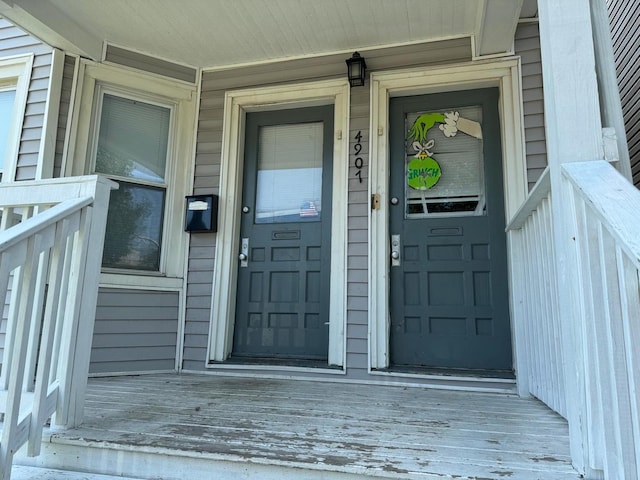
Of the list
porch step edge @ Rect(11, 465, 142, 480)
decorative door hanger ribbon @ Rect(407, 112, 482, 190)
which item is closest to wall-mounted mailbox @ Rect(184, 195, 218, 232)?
decorative door hanger ribbon @ Rect(407, 112, 482, 190)

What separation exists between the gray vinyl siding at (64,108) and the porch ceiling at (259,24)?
0.40 ft

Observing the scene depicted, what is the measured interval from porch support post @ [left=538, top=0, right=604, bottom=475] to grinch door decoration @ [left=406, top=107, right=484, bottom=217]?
1.55 metres

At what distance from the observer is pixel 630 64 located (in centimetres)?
356

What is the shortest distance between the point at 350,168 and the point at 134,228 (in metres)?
1.70

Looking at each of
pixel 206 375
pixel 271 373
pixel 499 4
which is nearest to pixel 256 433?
pixel 271 373

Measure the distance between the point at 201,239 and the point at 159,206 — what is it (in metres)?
0.44

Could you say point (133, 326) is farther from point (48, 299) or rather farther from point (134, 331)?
point (48, 299)

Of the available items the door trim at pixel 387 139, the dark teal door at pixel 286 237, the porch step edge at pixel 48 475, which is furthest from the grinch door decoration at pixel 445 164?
the porch step edge at pixel 48 475

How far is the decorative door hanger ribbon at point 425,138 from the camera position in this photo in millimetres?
3012

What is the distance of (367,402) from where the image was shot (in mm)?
2150

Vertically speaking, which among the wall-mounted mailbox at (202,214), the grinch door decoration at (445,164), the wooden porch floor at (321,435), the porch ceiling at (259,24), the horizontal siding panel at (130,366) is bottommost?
the wooden porch floor at (321,435)

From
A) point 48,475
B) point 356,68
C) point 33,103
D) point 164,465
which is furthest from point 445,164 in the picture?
point 33,103

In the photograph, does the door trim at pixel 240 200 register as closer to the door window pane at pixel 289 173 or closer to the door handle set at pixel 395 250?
the door window pane at pixel 289 173

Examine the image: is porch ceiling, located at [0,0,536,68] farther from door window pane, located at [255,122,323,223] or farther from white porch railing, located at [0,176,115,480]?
white porch railing, located at [0,176,115,480]
